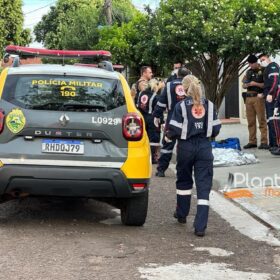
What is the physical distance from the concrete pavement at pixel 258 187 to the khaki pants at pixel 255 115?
113 cm

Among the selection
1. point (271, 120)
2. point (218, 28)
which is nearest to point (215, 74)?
point (218, 28)

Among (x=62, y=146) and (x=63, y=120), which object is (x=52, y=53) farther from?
(x=62, y=146)

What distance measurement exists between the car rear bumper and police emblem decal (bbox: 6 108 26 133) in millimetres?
371

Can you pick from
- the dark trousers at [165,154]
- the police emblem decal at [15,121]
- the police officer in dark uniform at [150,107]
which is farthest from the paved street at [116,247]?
the police officer in dark uniform at [150,107]

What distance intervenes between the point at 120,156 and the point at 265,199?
A: 9.16 ft

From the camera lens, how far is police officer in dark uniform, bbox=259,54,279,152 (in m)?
12.0

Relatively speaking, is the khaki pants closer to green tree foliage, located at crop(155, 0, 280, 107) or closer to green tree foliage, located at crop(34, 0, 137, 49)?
green tree foliage, located at crop(155, 0, 280, 107)

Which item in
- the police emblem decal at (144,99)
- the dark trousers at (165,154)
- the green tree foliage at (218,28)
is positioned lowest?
the dark trousers at (165,154)

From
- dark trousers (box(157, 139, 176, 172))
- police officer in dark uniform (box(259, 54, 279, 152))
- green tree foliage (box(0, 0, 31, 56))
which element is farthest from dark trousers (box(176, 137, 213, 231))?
green tree foliage (box(0, 0, 31, 56))

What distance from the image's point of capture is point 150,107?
462 inches

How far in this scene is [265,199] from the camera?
8250 millimetres

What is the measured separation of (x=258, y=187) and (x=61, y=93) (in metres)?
3.89

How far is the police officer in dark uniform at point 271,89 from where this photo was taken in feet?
39.4

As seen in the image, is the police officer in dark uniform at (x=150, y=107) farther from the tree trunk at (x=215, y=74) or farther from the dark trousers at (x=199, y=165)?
the dark trousers at (x=199, y=165)
